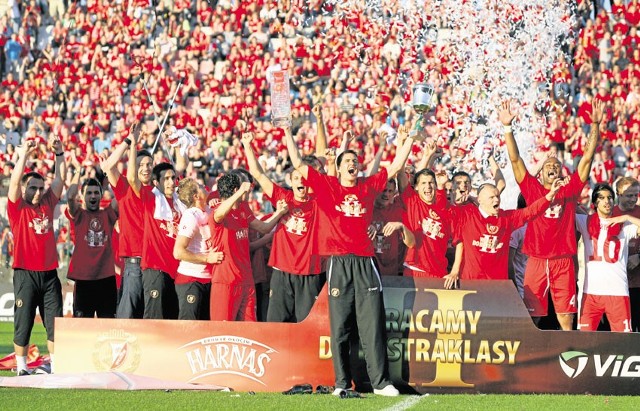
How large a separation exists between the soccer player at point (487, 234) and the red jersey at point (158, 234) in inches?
110

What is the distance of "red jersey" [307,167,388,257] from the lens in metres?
10.2

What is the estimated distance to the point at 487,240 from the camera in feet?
36.5

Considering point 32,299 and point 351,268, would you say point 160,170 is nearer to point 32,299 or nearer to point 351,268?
point 32,299

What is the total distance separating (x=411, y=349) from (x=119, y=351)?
2.61m

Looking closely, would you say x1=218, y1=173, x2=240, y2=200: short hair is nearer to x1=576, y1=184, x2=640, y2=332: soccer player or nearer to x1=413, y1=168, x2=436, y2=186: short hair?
x1=413, y1=168, x2=436, y2=186: short hair

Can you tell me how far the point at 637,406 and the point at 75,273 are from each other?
19.9 ft

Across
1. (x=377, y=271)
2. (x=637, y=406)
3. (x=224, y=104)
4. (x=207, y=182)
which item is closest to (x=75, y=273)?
(x=377, y=271)

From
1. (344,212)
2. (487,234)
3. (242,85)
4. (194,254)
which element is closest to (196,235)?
(194,254)

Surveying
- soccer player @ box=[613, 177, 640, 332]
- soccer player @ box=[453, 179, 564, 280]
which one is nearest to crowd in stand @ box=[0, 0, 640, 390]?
soccer player @ box=[613, 177, 640, 332]

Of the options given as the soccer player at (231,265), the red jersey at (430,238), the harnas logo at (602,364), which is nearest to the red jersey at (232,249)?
the soccer player at (231,265)

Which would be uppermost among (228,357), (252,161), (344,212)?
(252,161)

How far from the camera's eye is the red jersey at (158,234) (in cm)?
1159

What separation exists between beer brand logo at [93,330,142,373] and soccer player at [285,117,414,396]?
71.5 inches

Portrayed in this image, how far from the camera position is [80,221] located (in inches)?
497
